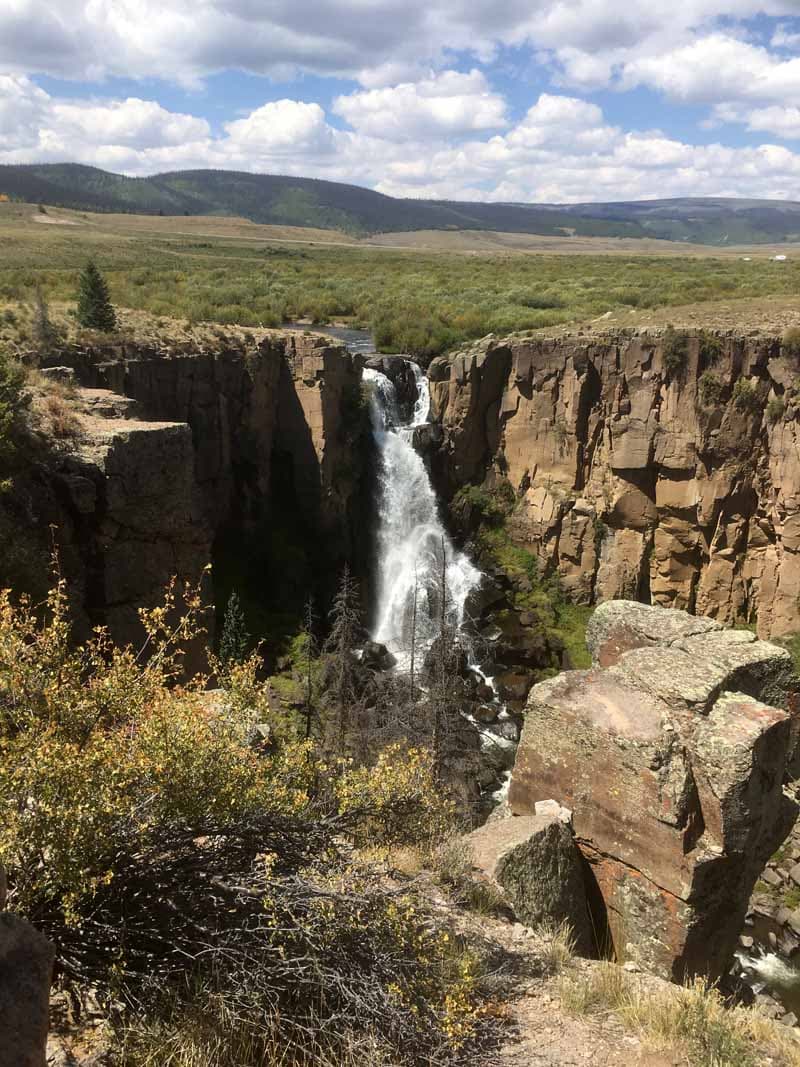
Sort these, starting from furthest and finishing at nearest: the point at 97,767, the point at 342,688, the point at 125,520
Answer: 1. the point at 342,688
2. the point at 125,520
3. the point at 97,767

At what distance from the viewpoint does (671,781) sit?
1045cm

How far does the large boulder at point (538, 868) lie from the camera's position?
33.1ft

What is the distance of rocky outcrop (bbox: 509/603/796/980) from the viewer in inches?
406

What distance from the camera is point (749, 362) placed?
31703 millimetres

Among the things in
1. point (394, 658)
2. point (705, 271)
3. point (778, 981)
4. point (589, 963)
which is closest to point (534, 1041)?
point (589, 963)

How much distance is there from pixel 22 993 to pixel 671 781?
8630 mm

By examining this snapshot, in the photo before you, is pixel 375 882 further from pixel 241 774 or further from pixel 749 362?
pixel 749 362

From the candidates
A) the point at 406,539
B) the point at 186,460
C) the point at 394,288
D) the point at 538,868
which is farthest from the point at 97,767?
the point at 394,288

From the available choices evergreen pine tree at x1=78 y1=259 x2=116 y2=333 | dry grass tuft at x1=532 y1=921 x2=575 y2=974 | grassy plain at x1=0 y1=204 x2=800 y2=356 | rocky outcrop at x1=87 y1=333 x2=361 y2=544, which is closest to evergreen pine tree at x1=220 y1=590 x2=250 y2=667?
rocky outcrop at x1=87 y1=333 x2=361 y2=544

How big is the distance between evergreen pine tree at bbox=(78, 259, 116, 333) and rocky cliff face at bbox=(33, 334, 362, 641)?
6.57ft

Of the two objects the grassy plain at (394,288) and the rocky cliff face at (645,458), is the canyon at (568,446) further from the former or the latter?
the grassy plain at (394,288)

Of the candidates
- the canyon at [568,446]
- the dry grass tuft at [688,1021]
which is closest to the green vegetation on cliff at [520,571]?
the canyon at [568,446]

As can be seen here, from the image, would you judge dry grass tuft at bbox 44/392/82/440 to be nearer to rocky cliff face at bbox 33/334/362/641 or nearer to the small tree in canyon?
rocky cliff face at bbox 33/334/362/641

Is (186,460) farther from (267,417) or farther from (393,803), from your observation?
(267,417)
